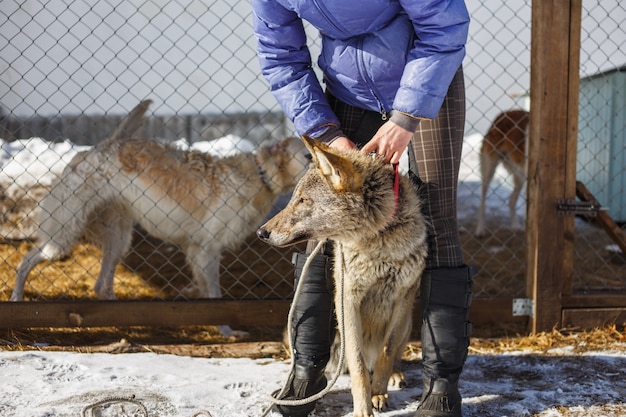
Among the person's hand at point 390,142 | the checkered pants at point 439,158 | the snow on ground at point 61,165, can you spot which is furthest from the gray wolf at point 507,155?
the person's hand at point 390,142

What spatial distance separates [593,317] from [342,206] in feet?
6.33

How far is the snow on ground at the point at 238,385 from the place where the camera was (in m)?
2.27

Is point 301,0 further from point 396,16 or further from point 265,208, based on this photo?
point 265,208

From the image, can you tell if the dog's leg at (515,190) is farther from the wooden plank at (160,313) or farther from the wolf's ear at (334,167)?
the wolf's ear at (334,167)

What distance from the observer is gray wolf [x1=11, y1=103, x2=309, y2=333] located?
3.92 meters

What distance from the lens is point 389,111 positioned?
7.20ft

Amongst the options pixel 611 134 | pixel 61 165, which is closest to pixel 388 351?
pixel 61 165

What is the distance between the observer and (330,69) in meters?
2.17

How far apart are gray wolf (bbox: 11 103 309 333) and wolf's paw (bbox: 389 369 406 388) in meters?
1.75

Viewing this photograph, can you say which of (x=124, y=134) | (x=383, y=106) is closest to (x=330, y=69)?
(x=383, y=106)

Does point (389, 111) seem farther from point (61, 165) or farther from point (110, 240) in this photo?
point (61, 165)

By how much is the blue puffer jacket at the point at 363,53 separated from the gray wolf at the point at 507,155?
4.21 metres

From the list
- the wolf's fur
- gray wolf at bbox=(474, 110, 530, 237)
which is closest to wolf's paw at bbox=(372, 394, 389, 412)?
the wolf's fur

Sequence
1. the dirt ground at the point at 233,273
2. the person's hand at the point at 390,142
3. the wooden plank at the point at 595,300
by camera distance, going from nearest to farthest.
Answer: the person's hand at the point at 390,142, the wooden plank at the point at 595,300, the dirt ground at the point at 233,273
